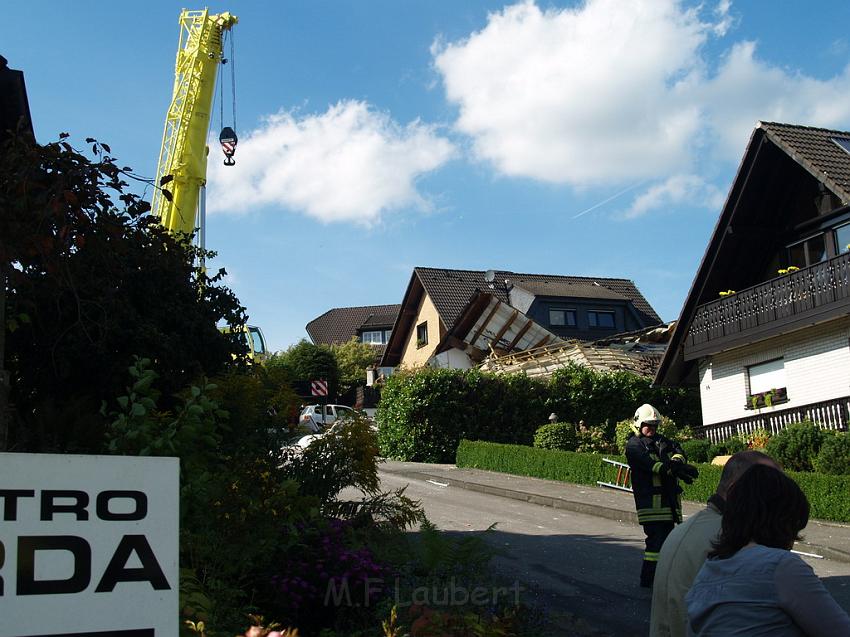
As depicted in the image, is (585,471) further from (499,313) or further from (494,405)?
(499,313)

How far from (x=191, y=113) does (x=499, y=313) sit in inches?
717

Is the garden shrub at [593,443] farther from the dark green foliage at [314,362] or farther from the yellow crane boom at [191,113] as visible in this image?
the dark green foliage at [314,362]

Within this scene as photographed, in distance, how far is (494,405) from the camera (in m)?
28.1

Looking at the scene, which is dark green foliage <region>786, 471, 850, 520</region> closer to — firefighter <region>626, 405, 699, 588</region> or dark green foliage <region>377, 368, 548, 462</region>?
firefighter <region>626, 405, 699, 588</region>

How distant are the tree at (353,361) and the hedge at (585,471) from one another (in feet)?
111

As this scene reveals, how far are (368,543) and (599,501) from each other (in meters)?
10.1

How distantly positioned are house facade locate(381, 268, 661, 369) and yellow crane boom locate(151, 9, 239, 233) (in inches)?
651

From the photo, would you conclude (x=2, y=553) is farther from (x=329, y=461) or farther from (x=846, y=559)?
(x=846, y=559)

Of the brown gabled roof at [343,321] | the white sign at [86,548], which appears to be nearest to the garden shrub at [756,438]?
the white sign at [86,548]

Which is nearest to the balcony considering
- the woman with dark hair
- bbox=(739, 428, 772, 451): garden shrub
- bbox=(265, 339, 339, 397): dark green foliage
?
bbox=(739, 428, 772, 451): garden shrub

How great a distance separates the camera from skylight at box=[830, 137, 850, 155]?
22438mm

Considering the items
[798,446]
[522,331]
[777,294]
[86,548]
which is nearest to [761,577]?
[86,548]

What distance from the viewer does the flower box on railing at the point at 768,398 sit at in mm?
22703

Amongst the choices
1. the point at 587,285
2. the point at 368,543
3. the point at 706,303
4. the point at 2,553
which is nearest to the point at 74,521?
the point at 2,553
